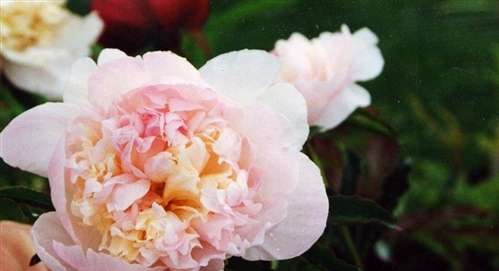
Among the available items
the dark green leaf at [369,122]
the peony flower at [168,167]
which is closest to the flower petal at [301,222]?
the peony flower at [168,167]

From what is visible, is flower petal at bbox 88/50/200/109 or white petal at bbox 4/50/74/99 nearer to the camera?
flower petal at bbox 88/50/200/109

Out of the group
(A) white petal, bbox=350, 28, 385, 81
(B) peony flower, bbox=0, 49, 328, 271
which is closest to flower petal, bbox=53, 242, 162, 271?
(B) peony flower, bbox=0, 49, 328, 271

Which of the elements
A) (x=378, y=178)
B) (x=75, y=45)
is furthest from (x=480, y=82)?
(x=75, y=45)

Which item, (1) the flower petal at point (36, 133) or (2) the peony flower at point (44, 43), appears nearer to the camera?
(1) the flower petal at point (36, 133)

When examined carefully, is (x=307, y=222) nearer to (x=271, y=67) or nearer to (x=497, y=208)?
Answer: (x=271, y=67)

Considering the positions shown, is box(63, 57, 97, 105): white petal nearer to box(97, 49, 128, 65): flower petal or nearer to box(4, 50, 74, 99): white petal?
box(97, 49, 128, 65): flower petal

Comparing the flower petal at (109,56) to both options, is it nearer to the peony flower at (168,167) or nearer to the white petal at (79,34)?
the peony flower at (168,167)

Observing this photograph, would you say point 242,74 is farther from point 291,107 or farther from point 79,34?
point 79,34

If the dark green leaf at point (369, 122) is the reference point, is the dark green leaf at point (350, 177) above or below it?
below
